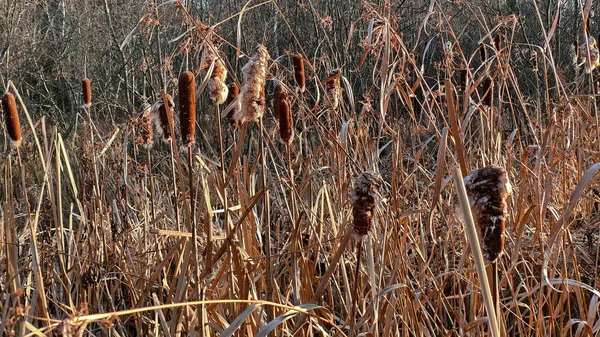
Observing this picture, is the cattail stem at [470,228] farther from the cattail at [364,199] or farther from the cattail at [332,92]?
the cattail at [332,92]

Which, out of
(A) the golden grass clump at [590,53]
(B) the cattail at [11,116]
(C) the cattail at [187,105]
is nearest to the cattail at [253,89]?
(C) the cattail at [187,105]

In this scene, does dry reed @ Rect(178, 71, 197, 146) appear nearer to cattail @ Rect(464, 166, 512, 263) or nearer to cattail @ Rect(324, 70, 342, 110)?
cattail @ Rect(464, 166, 512, 263)

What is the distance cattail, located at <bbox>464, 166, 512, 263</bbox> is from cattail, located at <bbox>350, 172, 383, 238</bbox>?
0.76 ft

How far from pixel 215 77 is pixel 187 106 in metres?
0.30

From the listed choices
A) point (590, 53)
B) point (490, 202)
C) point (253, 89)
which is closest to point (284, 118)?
point (253, 89)

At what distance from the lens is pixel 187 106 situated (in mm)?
1041

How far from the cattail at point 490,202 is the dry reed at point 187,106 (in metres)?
0.46

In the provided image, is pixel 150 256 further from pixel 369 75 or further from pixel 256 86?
pixel 369 75

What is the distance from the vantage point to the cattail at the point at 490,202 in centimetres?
80

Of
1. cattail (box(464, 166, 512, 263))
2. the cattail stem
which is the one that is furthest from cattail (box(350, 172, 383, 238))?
the cattail stem

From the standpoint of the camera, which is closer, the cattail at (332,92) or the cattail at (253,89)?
the cattail at (253,89)

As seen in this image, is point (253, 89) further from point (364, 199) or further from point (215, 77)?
point (364, 199)

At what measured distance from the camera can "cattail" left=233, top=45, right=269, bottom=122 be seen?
1.23 m

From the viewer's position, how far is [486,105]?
2.05 m
